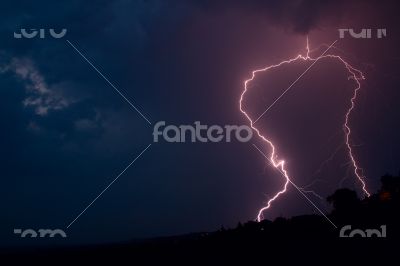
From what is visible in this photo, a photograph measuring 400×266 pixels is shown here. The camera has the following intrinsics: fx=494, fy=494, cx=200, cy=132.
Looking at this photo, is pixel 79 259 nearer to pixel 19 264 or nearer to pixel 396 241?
pixel 19 264

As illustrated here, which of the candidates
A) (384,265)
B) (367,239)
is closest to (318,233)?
(367,239)

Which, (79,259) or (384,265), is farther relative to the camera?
(79,259)

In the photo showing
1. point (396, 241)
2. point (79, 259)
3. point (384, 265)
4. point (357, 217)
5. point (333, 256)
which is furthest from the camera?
point (357, 217)

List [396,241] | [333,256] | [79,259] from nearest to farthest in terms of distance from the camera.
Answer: [333,256] → [396,241] → [79,259]

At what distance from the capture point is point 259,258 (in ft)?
44.3

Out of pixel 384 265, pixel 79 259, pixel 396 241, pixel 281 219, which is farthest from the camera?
pixel 281 219

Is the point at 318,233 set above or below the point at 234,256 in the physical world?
above

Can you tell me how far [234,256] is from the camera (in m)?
13.9

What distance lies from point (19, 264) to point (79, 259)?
6.75 feet

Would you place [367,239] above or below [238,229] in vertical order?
below

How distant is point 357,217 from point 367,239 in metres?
3.65

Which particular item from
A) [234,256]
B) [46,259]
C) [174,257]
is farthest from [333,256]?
[46,259]

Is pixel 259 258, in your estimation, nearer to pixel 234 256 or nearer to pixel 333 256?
pixel 234 256

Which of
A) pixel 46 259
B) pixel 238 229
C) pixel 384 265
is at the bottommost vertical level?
pixel 384 265
